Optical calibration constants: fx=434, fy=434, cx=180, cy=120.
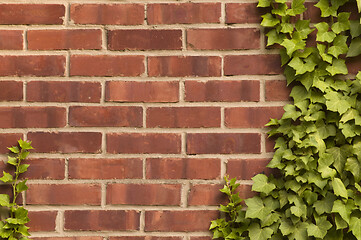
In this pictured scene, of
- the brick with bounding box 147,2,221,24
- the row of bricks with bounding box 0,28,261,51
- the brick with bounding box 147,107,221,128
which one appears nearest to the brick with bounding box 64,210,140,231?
the brick with bounding box 147,107,221,128

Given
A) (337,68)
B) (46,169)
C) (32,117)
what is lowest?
(46,169)

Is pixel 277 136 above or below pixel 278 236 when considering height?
above

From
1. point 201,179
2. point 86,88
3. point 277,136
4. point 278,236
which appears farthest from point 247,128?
point 86,88

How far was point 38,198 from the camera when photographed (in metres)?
1.52

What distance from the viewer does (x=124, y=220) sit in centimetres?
152

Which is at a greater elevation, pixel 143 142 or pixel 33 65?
pixel 33 65

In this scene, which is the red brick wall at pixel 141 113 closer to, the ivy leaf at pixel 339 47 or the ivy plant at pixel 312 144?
the ivy plant at pixel 312 144

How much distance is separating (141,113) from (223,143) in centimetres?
30

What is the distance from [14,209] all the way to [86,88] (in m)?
0.48

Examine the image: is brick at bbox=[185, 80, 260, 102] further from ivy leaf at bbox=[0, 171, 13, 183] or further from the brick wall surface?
ivy leaf at bbox=[0, 171, 13, 183]

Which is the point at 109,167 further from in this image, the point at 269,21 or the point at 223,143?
the point at 269,21

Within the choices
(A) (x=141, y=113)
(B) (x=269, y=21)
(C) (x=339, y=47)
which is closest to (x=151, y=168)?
(A) (x=141, y=113)

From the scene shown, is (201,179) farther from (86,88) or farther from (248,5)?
(248,5)

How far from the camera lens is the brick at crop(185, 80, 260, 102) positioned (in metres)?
1.51
